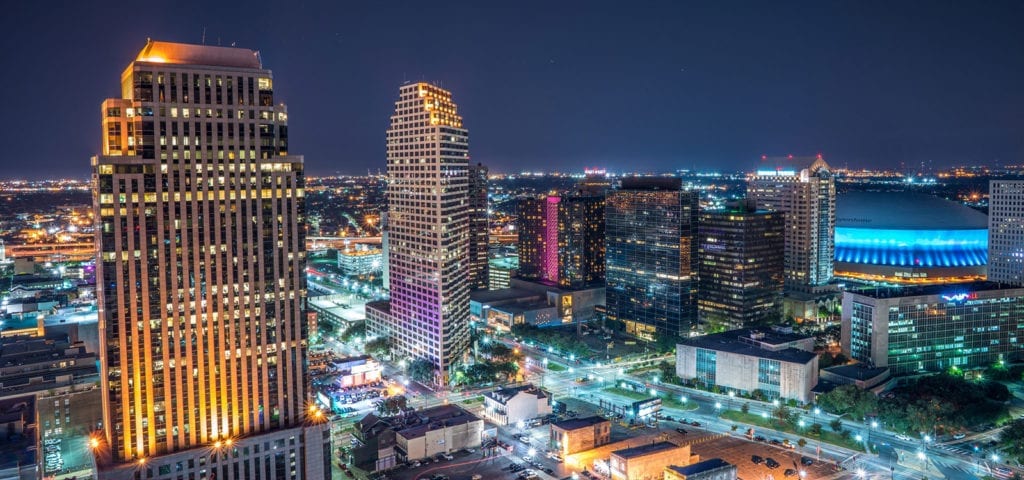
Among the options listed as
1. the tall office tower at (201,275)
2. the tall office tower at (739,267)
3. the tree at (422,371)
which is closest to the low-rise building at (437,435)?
the tall office tower at (201,275)

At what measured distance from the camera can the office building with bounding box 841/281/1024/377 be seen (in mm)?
128625

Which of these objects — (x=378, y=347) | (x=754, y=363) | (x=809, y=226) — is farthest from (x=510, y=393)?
(x=809, y=226)

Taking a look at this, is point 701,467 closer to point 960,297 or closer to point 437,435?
point 437,435

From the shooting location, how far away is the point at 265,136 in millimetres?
81188

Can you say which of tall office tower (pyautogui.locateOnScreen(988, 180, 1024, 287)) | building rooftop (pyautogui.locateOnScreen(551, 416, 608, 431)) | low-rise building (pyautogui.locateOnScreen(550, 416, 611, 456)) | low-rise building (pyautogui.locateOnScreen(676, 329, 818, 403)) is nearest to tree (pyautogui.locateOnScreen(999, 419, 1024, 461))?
low-rise building (pyautogui.locateOnScreen(676, 329, 818, 403))

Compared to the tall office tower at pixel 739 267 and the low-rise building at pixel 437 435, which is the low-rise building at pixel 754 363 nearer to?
the tall office tower at pixel 739 267

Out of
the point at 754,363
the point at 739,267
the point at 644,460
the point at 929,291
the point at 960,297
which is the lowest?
the point at 644,460

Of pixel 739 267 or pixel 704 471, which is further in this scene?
pixel 739 267

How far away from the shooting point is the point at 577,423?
10081cm

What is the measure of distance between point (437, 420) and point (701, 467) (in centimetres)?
3505

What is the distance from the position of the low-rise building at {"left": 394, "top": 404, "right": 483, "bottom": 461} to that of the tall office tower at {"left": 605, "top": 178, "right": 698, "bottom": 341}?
69.4 metres

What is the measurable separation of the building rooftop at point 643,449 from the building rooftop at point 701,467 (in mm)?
3211

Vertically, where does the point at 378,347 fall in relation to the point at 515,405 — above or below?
above

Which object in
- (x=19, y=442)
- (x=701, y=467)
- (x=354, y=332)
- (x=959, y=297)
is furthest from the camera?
(x=354, y=332)
